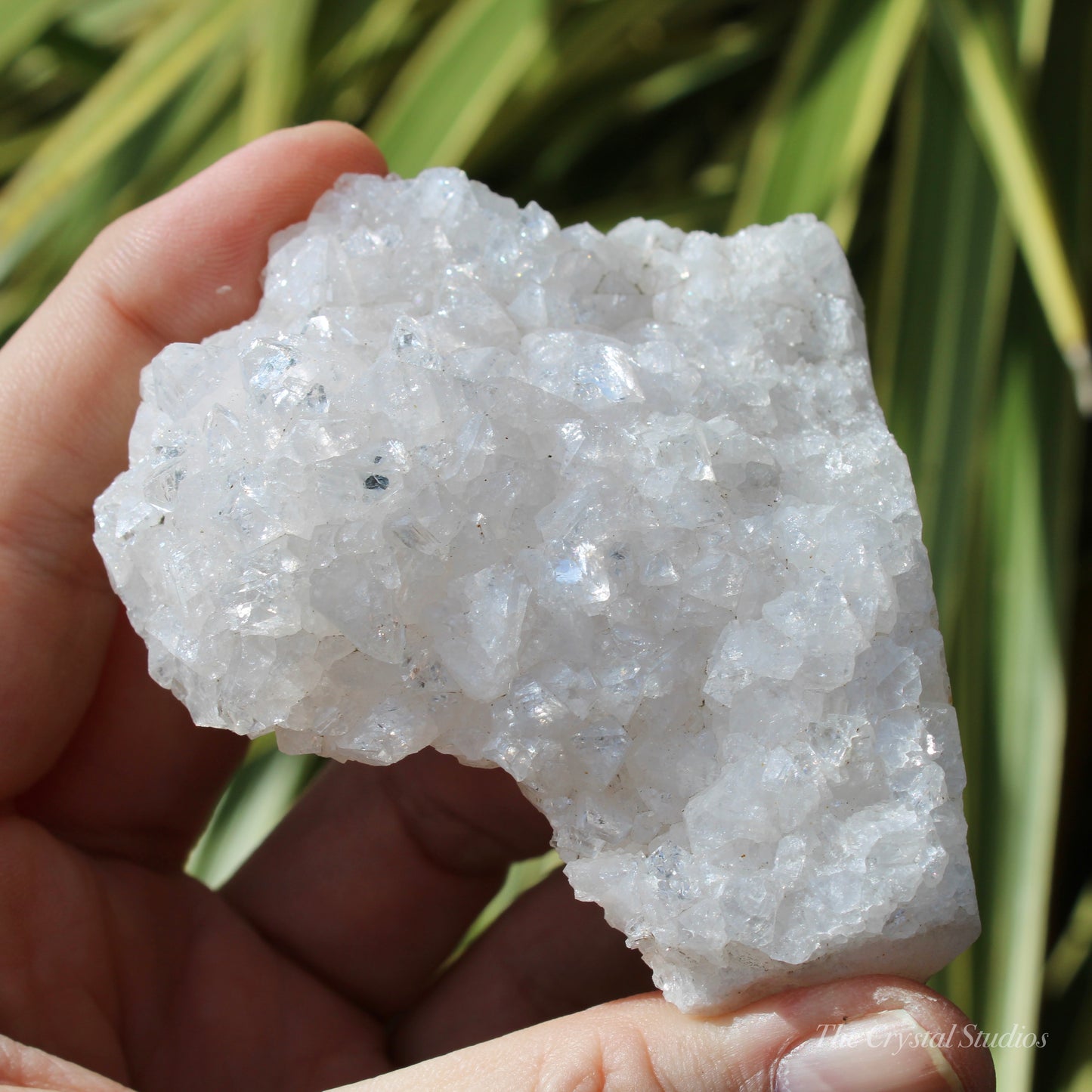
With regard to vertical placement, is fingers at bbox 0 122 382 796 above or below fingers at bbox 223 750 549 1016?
above

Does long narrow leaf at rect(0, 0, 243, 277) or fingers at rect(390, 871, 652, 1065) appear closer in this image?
fingers at rect(390, 871, 652, 1065)

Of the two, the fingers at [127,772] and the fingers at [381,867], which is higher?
the fingers at [127,772]

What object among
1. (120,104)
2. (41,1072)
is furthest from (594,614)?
(120,104)

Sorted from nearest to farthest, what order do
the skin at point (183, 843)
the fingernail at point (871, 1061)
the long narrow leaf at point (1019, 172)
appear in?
the fingernail at point (871, 1061), the skin at point (183, 843), the long narrow leaf at point (1019, 172)

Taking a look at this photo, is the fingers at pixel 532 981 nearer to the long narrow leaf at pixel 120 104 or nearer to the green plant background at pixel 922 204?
the green plant background at pixel 922 204


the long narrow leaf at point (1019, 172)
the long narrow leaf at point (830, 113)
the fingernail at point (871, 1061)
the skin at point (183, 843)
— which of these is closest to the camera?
the fingernail at point (871, 1061)

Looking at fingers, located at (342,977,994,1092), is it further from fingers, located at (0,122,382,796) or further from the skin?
fingers, located at (0,122,382,796)

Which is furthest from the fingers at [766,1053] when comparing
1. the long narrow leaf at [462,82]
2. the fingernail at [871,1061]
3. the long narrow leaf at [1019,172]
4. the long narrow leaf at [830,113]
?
the long narrow leaf at [462,82]

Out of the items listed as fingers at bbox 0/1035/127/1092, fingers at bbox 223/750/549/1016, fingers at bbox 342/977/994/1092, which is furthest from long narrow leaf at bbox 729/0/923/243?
fingers at bbox 0/1035/127/1092

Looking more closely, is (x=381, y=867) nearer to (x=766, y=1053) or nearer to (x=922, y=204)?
(x=766, y=1053)
